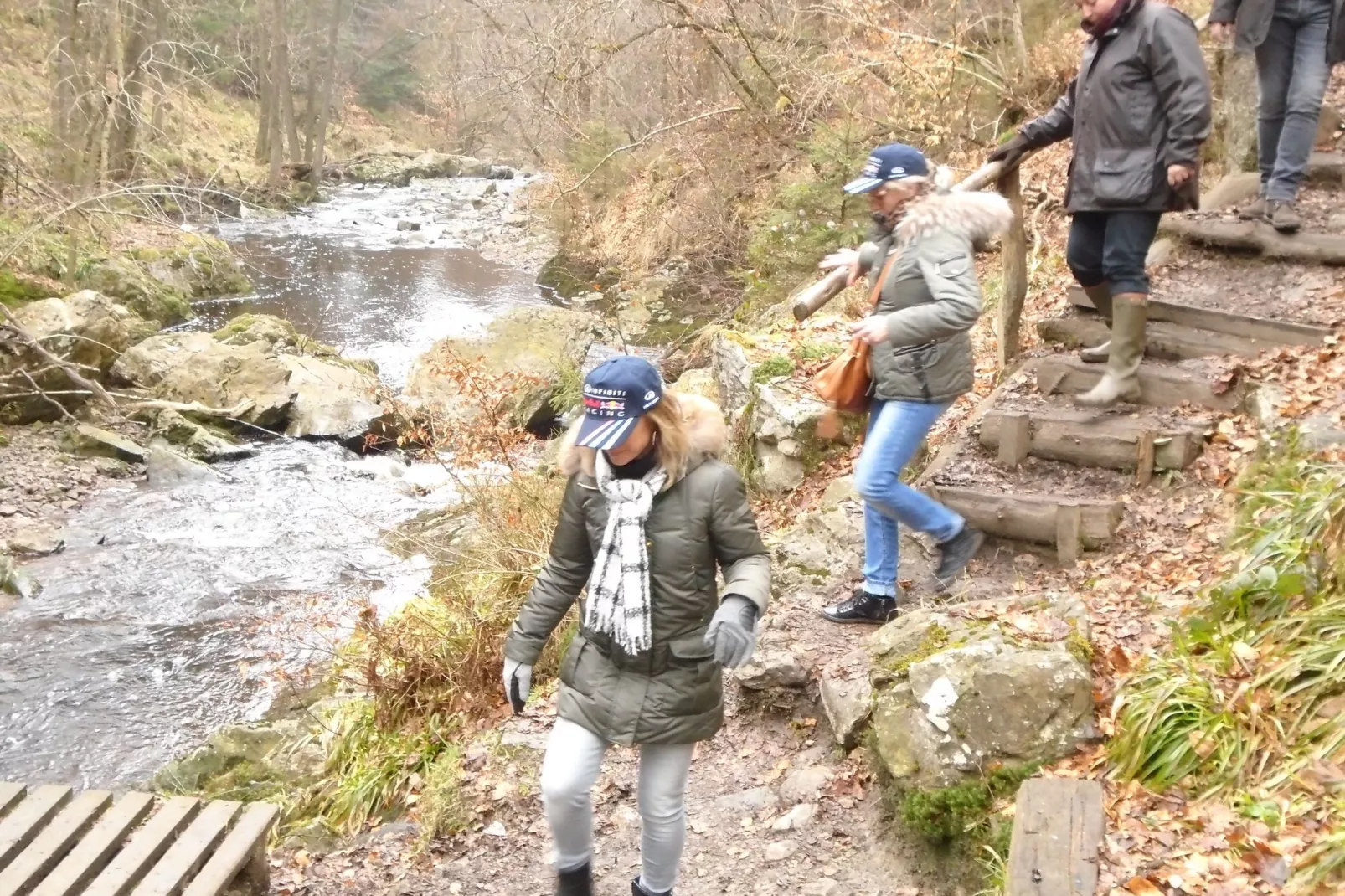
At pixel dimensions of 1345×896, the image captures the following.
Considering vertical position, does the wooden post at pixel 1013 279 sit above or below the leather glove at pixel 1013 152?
below

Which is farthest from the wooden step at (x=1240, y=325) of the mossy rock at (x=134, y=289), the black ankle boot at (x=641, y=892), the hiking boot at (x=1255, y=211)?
the mossy rock at (x=134, y=289)

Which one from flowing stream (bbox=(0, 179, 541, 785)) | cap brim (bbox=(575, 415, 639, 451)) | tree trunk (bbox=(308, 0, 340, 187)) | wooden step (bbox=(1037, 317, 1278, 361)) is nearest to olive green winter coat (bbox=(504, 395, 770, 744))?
cap brim (bbox=(575, 415, 639, 451))

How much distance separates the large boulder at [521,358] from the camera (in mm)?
11680

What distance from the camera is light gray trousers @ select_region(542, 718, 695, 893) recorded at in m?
3.08

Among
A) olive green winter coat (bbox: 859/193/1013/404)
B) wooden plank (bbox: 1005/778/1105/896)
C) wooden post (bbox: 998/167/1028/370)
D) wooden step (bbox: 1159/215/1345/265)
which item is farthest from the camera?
wooden post (bbox: 998/167/1028/370)

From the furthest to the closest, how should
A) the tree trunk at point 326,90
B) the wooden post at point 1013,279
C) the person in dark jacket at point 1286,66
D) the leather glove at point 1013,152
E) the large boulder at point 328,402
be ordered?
the tree trunk at point 326,90
the large boulder at point 328,402
the wooden post at point 1013,279
the person in dark jacket at point 1286,66
the leather glove at point 1013,152

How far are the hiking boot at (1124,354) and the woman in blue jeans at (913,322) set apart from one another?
1.06 meters

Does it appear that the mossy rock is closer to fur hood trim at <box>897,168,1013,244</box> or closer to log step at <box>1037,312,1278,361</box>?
log step at <box>1037,312,1278,361</box>

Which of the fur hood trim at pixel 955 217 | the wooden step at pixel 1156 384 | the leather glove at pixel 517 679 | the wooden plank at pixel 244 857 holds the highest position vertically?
the fur hood trim at pixel 955 217

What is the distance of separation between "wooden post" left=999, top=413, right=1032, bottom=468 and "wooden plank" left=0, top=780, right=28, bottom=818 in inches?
193

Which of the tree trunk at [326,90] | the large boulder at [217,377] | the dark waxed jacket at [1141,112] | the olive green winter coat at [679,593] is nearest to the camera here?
the olive green winter coat at [679,593]

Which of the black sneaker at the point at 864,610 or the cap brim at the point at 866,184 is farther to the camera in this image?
the black sneaker at the point at 864,610

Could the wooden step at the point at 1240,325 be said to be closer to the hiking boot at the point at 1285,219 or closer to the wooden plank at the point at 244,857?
the hiking boot at the point at 1285,219

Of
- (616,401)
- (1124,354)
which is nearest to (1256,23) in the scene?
(1124,354)
